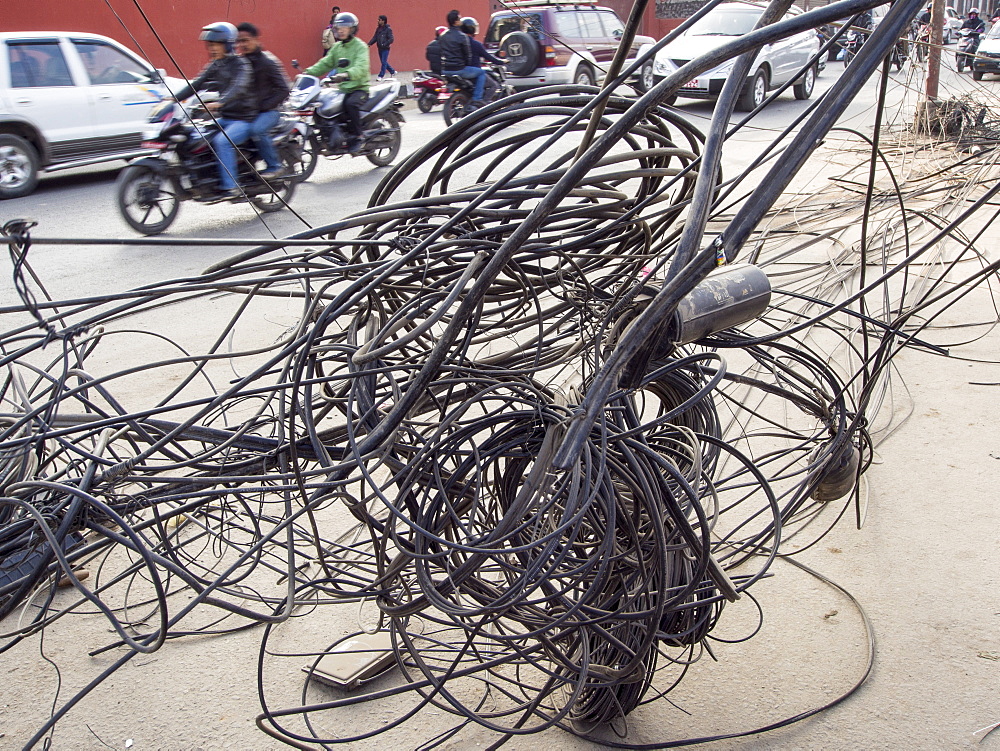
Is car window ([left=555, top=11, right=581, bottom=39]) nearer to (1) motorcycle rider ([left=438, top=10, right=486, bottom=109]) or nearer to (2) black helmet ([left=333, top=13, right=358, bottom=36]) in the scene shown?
(1) motorcycle rider ([left=438, top=10, right=486, bottom=109])

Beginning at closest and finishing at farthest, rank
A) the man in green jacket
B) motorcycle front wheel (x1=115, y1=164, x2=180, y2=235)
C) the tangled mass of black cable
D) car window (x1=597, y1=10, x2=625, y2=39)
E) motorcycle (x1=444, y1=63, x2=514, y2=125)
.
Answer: the tangled mass of black cable → motorcycle front wheel (x1=115, y1=164, x2=180, y2=235) → the man in green jacket → motorcycle (x1=444, y1=63, x2=514, y2=125) → car window (x1=597, y1=10, x2=625, y2=39)

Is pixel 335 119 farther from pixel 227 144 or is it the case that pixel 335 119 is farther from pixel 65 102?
pixel 65 102

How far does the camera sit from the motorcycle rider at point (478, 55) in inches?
457

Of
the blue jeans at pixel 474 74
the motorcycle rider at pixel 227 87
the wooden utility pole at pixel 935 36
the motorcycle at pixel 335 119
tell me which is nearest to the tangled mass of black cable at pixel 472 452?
the motorcycle rider at pixel 227 87

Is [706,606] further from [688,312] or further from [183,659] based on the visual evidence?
[183,659]

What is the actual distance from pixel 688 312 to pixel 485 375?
45cm

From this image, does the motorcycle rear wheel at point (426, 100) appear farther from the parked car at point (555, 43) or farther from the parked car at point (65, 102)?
the parked car at point (65, 102)

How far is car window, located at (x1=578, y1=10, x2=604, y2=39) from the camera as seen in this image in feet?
47.0

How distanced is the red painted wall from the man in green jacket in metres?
1.27

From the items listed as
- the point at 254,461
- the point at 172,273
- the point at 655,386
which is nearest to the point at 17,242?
the point at 254,461

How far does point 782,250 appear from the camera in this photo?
5711mm

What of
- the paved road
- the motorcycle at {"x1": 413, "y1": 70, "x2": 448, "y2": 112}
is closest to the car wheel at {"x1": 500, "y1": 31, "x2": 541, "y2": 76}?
the motorcycle at {"x1": 413, "y1": 70, "x2": 448, "y2": 112}

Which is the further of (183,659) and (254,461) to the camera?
(183,659)

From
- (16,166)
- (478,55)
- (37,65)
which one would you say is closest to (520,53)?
(478,55)
